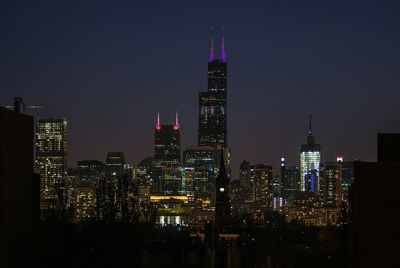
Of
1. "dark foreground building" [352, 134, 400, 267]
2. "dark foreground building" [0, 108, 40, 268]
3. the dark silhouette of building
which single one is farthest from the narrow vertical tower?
"dark foreground building" [352, 134, 400, 267]

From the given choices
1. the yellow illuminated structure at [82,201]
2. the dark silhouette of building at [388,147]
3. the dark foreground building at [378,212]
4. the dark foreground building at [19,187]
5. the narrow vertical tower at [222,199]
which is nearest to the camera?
the dark foreground building at [19,187]

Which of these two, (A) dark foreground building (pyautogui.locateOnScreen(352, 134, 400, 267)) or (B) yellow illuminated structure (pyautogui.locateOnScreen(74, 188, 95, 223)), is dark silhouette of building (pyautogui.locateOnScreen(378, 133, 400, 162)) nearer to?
(A) dark foreground building (pyautogui.locateOnScreen(352, 134, 400, 267))

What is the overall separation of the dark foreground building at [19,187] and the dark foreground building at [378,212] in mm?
14658

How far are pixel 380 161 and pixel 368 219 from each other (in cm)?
317

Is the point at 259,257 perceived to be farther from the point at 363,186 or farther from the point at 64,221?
the point at 363,186

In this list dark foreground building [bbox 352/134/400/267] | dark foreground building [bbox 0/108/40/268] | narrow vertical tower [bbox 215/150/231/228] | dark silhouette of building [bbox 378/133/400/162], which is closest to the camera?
dark foreground building [bbox 0/108/40/268]

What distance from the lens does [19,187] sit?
136 ft

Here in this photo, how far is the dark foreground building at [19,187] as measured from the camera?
37688 mm

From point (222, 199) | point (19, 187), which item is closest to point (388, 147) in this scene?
point (19, 187)

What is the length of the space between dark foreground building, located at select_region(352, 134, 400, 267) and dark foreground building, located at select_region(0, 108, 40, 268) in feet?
48.1

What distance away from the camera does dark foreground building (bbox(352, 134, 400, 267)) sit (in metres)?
38.9

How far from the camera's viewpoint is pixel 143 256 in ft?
263

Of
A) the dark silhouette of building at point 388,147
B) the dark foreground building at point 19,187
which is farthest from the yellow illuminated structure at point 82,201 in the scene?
the dark silhouette of building at point 388,147

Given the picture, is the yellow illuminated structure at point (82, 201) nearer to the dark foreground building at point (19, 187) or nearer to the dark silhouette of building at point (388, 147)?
the dark foreground building at point (19, 187)
